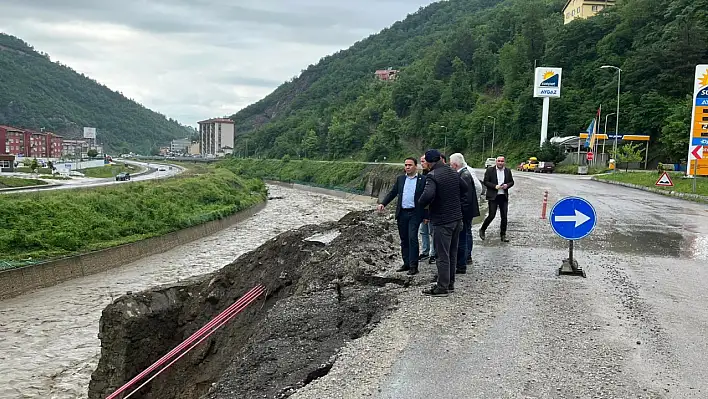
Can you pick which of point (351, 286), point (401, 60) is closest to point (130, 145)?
point (401, 60)

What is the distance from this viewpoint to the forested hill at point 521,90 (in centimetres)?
6347

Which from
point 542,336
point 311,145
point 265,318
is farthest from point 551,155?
point 311,145

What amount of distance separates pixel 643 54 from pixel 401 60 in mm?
129839

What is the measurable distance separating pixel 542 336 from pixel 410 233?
338 cm

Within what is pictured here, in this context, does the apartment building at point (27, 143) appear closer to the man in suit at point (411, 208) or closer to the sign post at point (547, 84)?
the sign post at point (547, 84)

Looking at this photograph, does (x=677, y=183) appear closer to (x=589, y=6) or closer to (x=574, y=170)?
(x=574, y=170)

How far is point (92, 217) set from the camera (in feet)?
92.3

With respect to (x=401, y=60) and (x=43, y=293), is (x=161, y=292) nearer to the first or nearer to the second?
(x=43, y=293)

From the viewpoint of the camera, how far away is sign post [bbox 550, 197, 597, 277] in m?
9.56

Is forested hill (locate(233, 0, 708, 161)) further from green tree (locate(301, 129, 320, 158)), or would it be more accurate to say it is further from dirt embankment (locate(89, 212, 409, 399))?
dirt embankment (locate(89, 212, 409, 399))

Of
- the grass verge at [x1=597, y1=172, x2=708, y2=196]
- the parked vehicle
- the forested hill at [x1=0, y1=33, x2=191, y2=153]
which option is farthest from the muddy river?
the forested hill at [x1=0, y1=33, x2=191, y2=153]

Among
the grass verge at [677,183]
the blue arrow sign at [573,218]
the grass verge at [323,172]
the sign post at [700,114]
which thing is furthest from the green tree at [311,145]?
the blue arrow sign at [573,218]

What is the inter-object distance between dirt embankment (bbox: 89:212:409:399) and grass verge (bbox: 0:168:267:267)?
470 inches

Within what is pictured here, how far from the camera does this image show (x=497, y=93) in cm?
11181
